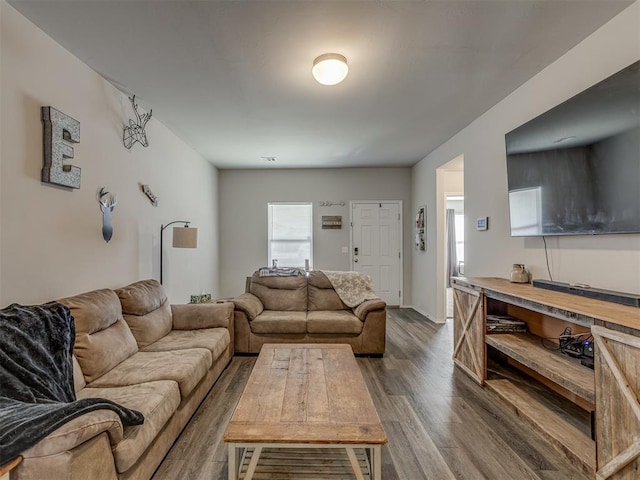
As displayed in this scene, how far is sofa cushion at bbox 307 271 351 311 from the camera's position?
13.0ft

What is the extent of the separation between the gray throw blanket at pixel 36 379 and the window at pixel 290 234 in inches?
170

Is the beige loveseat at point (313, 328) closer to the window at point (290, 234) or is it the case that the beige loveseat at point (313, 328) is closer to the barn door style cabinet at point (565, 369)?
the barn door style cabinet at point (565, 369)

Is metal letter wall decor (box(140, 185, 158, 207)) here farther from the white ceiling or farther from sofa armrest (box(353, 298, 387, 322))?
sofa armrest (box(353, 298, 387, 322))

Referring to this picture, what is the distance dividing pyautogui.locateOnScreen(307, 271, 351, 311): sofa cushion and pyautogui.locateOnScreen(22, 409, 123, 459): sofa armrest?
274 cm

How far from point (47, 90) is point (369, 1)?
219cm

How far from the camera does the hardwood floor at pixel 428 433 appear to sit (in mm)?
1779

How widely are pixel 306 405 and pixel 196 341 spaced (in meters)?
1.42

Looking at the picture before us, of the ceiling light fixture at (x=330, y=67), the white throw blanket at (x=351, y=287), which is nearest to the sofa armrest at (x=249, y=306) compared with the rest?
the white throw blanket at (x=351, y=287)

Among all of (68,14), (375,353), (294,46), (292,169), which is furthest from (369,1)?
(292,169)

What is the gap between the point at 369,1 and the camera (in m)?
1.82

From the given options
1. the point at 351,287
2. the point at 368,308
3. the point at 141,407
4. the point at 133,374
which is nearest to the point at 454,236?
the point at 351,287

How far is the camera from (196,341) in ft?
8.88

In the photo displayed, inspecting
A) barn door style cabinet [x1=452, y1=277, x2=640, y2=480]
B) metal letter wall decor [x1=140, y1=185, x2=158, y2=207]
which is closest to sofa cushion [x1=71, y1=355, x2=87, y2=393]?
metal letter wall decor [x1=140, y1=185, x2=158, y2=207]

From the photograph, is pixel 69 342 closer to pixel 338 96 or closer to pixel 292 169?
pixel 338 96
